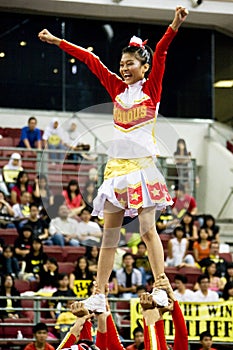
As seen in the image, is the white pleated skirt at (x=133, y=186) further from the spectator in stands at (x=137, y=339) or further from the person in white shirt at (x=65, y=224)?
the spectator in stands at (x=137, y=339)

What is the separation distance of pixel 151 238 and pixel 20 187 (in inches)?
263

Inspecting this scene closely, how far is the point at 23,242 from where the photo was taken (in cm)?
1173

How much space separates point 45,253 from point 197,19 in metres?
5.29

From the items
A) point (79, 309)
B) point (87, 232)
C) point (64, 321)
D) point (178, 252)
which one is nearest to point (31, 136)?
point (178, 252)

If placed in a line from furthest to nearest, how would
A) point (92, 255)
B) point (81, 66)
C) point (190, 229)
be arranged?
point (81, 66) → point (190, 229) → point (92, 255)

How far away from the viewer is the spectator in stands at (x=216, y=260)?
39.5 feet

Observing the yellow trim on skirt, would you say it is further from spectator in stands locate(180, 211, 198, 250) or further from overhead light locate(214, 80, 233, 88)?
overhead light locate(214, 80, 233, 88)

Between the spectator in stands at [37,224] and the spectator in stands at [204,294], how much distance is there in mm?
1996

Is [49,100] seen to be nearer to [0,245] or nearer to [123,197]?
[0,245]

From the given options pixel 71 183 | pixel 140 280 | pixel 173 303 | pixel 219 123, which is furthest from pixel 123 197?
pixel 219 123

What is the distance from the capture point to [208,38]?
16.4 m

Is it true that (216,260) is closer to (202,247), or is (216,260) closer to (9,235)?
(202,247)

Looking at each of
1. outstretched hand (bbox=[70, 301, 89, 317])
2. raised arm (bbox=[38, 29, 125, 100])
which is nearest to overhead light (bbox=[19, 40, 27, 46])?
raised arm (bbox=[38, 29, 125, 100])

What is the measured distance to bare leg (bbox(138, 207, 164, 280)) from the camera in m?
6.04
